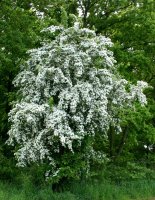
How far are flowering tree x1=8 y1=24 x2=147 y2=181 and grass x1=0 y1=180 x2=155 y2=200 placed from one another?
643mm

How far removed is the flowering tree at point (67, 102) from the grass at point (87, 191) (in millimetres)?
643

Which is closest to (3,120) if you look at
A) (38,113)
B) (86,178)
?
(86,178)

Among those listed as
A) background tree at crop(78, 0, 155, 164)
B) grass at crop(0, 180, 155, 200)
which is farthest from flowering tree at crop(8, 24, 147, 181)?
background tree at crop(78, 0, 155, 164)

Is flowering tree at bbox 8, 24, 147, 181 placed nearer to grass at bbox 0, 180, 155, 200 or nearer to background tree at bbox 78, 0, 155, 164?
grass at bbox 0, 180, 155, 200

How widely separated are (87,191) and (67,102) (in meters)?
2.78

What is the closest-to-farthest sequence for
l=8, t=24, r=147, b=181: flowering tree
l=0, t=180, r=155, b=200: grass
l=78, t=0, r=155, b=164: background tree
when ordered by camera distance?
l=0, t=180, r=155, b=200: grass < l=8, t=24, r=147, b=181: flowering tree < l=78, t=0, r=155, b=164: background tree

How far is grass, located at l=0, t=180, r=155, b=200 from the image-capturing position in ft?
38.6

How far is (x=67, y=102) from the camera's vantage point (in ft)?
41.5

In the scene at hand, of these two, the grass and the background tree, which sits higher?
the background tree

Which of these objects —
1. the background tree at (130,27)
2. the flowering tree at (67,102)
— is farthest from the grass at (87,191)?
the background tree at (130,27)

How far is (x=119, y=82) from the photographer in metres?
13.5

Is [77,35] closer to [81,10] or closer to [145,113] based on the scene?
[145,113]

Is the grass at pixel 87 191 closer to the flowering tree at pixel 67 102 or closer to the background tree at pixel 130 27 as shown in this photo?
the flowering tree at pixel 67 102

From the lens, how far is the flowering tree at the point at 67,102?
12.5 metres
